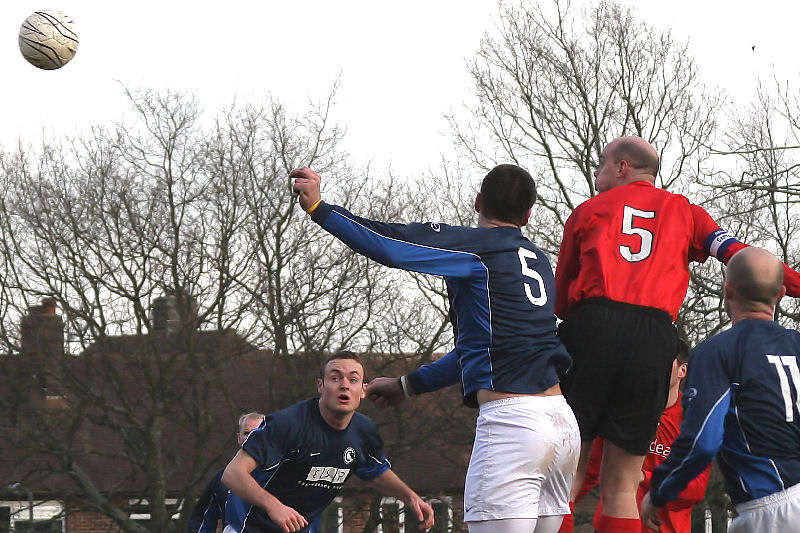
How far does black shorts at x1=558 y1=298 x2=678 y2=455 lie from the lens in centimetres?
550

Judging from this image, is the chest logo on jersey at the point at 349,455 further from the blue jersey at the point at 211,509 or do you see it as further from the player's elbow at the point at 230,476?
the blue jersey at the point at 211,509

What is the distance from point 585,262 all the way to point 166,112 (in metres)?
24.9

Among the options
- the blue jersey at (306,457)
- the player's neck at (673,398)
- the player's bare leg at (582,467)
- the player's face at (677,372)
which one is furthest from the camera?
the player's neck at (673,398)

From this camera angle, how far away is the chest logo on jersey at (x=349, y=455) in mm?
7781

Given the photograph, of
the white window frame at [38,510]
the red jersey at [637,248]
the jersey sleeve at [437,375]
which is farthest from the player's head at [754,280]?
the white window frame at [38,510]

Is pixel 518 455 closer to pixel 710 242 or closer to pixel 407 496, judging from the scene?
pixel 710 242

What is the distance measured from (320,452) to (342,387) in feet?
1.52

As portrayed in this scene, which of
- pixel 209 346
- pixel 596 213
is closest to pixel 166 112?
pixel 209 346

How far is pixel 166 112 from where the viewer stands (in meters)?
29.3

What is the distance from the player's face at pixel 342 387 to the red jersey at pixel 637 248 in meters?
2.19

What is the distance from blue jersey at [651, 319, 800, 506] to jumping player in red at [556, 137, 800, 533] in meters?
0.66

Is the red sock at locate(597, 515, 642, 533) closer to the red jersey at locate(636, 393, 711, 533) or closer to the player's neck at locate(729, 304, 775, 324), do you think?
the player's neck at locate(729, 304, 775, 324)

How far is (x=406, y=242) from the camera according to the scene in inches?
203

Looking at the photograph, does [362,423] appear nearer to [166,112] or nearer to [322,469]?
[322,469]
